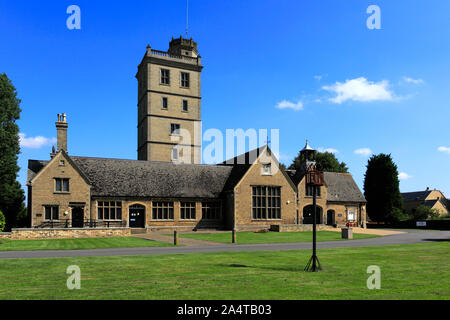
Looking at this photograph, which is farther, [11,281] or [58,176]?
[58,176]

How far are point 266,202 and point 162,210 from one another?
41.7ft

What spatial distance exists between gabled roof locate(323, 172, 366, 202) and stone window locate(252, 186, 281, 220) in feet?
31.6

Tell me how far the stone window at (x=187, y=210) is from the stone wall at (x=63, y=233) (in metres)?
9.06

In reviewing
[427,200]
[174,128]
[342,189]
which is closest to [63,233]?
[174,128]

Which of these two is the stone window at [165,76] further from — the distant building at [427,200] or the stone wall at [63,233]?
the distant building at [427,200]

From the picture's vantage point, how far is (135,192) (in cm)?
3975

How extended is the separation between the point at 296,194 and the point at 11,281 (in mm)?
38303

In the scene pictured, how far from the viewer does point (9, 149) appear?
4300cm

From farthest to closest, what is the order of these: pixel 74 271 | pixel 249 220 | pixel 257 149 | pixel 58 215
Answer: pixel 257 149, pixel 249 220, pixel 58 215, pixel 74 271

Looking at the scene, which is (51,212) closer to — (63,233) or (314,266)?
(63,233)

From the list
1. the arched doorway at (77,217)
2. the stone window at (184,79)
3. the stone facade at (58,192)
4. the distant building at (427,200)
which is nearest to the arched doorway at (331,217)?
the stone window at (184,79)

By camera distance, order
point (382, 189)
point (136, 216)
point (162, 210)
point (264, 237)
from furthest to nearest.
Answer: point (382, 189), point (162, 210), point (136, 216), point (264, 237)

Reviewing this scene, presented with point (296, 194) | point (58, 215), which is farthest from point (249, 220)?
point (58, 215)
